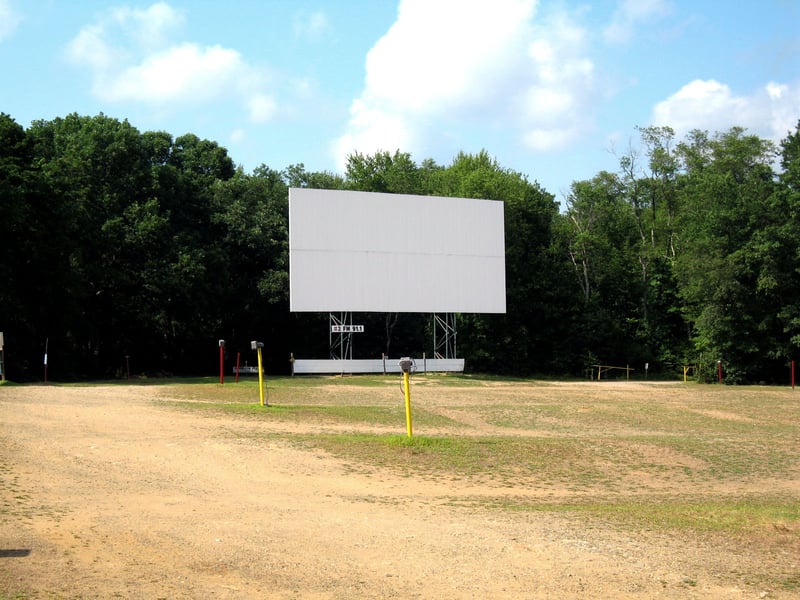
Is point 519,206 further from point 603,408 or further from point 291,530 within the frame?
point 291,530

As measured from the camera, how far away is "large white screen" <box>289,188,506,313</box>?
44.9 metres

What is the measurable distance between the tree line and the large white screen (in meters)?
7.76

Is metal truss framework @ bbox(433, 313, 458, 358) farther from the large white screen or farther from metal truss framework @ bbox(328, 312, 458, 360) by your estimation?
the large white screen

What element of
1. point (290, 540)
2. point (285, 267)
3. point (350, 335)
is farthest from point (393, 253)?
point (290, 540)

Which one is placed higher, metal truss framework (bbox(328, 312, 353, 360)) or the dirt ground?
metal truss framework (bbox(328, 312, 353, 360))

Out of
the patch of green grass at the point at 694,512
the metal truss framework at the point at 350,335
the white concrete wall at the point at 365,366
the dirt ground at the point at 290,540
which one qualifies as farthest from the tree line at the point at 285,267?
the patch of green grass at the point at 694,512

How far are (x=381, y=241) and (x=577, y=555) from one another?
124 feet

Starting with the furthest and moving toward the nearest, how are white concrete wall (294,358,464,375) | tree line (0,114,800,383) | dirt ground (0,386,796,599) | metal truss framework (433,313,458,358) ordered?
metal truss framework (433,313,458,358) → white concrete wall (294,358,464,375) → tree line (0,114,800,383) → dirt ground (0,386,796,599)

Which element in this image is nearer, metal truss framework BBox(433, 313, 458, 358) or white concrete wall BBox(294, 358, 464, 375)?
white concrete wall BBox(294, 358, 464, 375)

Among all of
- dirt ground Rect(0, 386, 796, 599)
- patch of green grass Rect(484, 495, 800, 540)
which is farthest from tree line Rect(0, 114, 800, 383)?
patch of green grass Rect(484, 495, 800, 540)

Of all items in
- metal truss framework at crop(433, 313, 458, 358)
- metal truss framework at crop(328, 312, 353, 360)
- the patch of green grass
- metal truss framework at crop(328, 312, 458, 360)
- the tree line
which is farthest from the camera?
metal truss framework at crop(433, 313, 458, 358)

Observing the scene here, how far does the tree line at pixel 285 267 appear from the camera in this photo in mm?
43209

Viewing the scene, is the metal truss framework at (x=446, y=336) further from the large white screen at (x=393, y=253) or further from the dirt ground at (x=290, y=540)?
the dirt ground at (x=290, y=540)

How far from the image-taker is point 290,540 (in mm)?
9680
